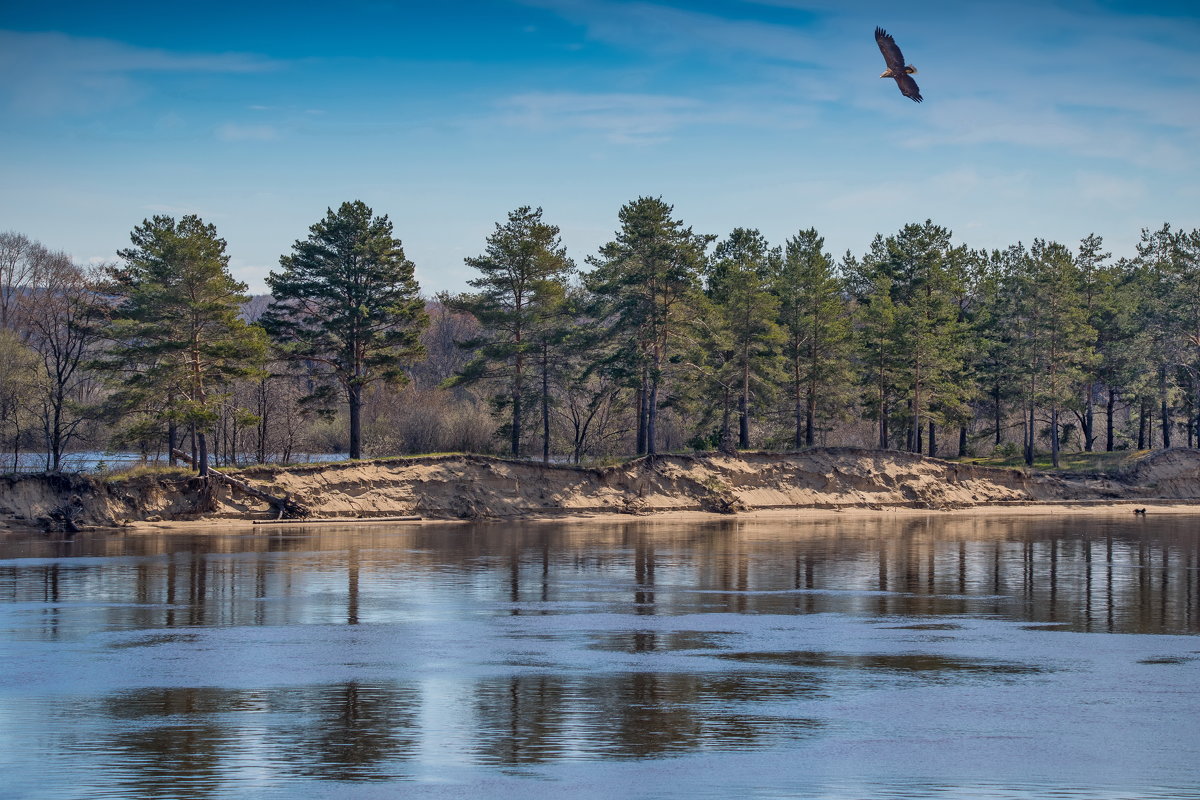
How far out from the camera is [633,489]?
217 ft

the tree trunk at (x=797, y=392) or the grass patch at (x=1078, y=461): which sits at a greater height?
the tree trunk at (x=797, y=392)

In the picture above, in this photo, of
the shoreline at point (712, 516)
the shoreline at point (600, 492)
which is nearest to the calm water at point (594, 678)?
the shoreline at point (712, 516)

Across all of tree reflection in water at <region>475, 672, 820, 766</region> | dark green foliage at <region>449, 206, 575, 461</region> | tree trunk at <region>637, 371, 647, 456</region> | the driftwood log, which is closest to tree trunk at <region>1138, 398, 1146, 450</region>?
tree trunk at <region>637, 371, 647, 456</region>

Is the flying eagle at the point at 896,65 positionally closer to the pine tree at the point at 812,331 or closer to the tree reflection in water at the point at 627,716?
the tree reflection in water at the point at 627,716

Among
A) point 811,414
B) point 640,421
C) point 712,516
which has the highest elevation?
point 811,414

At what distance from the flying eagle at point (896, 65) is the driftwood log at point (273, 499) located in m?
37.6

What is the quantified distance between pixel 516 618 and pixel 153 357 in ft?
109

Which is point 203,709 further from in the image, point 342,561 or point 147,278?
point 147,278

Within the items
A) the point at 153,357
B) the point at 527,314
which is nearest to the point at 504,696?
the point at 153,357

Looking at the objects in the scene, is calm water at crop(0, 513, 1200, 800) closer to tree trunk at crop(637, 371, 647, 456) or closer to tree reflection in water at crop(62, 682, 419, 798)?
tree reflection in water at crop(62, 682, 419, 798)

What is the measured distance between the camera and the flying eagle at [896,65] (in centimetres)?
3027

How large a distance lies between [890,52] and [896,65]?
0.49m

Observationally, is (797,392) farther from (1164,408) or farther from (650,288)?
(1164,408)

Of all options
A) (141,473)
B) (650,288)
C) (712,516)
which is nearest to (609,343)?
(650,288)
